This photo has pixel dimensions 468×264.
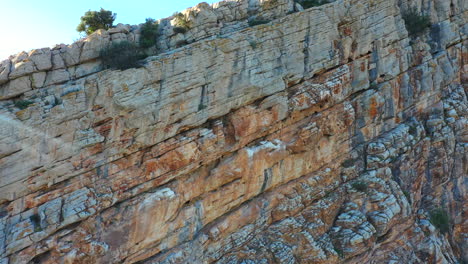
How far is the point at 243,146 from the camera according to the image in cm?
1517

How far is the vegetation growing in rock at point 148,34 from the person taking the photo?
14.6 metres

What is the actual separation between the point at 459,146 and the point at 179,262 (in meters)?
16.4

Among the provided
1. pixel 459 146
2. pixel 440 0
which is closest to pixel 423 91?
pixel 459 146

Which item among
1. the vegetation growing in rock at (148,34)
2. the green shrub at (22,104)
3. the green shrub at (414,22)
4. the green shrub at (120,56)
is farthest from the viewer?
the green shrub at (414,22)

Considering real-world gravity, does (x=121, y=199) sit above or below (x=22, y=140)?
below

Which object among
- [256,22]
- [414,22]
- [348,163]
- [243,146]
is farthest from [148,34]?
[414,22]

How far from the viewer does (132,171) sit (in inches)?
522

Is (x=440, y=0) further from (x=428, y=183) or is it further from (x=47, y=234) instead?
(x=47, y=234)

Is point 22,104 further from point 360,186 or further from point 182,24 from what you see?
point 360,186

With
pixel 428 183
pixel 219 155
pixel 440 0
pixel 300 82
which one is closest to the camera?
pixel 219 155

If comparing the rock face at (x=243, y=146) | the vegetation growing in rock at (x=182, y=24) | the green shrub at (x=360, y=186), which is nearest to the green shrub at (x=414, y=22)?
the rock face at (x=243, y=146)

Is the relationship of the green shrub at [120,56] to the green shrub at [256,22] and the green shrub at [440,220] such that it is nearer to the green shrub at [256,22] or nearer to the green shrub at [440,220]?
the green shrub at [256,22]

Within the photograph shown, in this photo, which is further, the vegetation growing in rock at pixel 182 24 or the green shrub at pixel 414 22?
A: the green shrub at pixel 414 22

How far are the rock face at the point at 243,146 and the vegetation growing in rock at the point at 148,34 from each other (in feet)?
1.36
